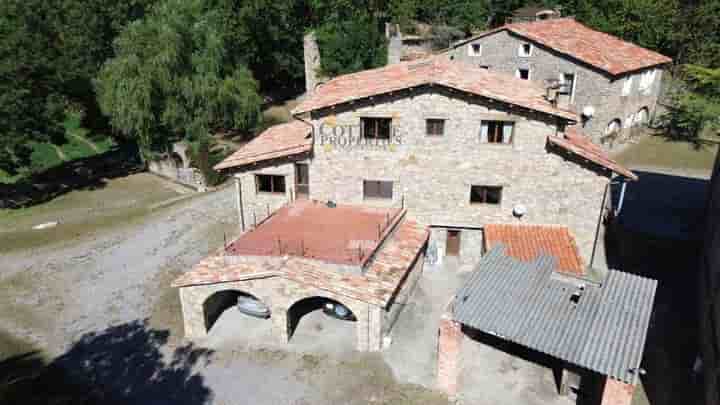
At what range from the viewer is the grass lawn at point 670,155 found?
40406 millimetres

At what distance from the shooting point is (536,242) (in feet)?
74.2

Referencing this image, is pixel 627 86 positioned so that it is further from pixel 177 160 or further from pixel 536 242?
pixel 177 160

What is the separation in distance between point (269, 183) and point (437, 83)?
10175 millimetres

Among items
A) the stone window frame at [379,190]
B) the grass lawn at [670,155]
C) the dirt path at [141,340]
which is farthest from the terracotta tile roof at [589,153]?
the grass lawn at [670,155]

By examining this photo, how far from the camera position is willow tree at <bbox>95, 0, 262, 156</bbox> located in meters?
39.8

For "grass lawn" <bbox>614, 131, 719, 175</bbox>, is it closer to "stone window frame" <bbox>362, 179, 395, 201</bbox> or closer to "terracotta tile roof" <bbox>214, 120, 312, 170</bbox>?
"stone window frame" <bbox>362, 179, 395, 201</bbox>

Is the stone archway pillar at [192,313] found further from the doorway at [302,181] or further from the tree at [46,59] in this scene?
the tree at [46,59]

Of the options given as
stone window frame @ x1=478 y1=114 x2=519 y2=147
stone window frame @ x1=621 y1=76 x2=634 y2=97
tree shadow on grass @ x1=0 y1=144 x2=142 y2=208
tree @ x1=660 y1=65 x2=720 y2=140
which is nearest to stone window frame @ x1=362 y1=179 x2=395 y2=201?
stone window frame @ x1=478 y1=114 x2=519 y2=147

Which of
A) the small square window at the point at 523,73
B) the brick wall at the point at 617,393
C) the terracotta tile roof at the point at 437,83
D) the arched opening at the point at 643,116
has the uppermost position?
the small square window at the point at 523,73

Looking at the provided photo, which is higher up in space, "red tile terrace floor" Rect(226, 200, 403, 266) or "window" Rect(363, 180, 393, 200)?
"window" Rect(363, 180, 393, 200)

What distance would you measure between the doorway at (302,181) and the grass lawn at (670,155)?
29030 mm

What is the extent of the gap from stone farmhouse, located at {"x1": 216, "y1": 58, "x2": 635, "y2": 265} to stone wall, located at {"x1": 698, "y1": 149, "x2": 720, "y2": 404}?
4506 millimetres

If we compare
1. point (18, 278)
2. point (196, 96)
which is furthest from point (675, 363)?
point (196, 96)

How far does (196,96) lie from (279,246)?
2634 centimetres
